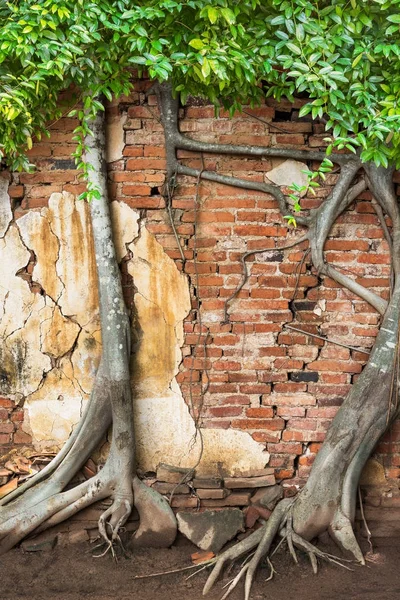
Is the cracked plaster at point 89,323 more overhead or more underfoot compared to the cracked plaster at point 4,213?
more underfoot

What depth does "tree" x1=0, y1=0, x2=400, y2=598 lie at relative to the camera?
3.17 meters

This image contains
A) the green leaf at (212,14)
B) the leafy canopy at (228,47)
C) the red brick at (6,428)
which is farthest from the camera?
the red brick at (6,428)

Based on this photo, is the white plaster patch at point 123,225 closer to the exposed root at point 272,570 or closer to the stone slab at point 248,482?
the stone slab at point 248,482

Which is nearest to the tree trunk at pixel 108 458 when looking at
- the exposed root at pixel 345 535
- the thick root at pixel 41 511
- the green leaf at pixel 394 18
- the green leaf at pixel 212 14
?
the thick root at pixel 41 511

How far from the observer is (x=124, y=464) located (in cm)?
392

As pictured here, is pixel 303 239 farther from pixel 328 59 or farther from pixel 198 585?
pixel 198 585

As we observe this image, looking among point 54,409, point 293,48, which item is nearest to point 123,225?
point 54,409

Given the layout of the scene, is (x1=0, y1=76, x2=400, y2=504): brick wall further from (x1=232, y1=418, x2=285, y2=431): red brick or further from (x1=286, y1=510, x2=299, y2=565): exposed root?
(x1=286, y1=510, x2=299, y2=565): exposed root

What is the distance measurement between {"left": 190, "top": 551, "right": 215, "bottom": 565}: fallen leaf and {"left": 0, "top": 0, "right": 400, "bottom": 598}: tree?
7.4 inches

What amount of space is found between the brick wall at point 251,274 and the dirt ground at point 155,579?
2.13ft

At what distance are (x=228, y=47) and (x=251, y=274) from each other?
4.69ft

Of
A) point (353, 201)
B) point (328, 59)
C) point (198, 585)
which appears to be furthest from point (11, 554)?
point (328, 59)

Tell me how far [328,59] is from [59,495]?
2913 mm

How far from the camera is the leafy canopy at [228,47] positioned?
10.3 feet
